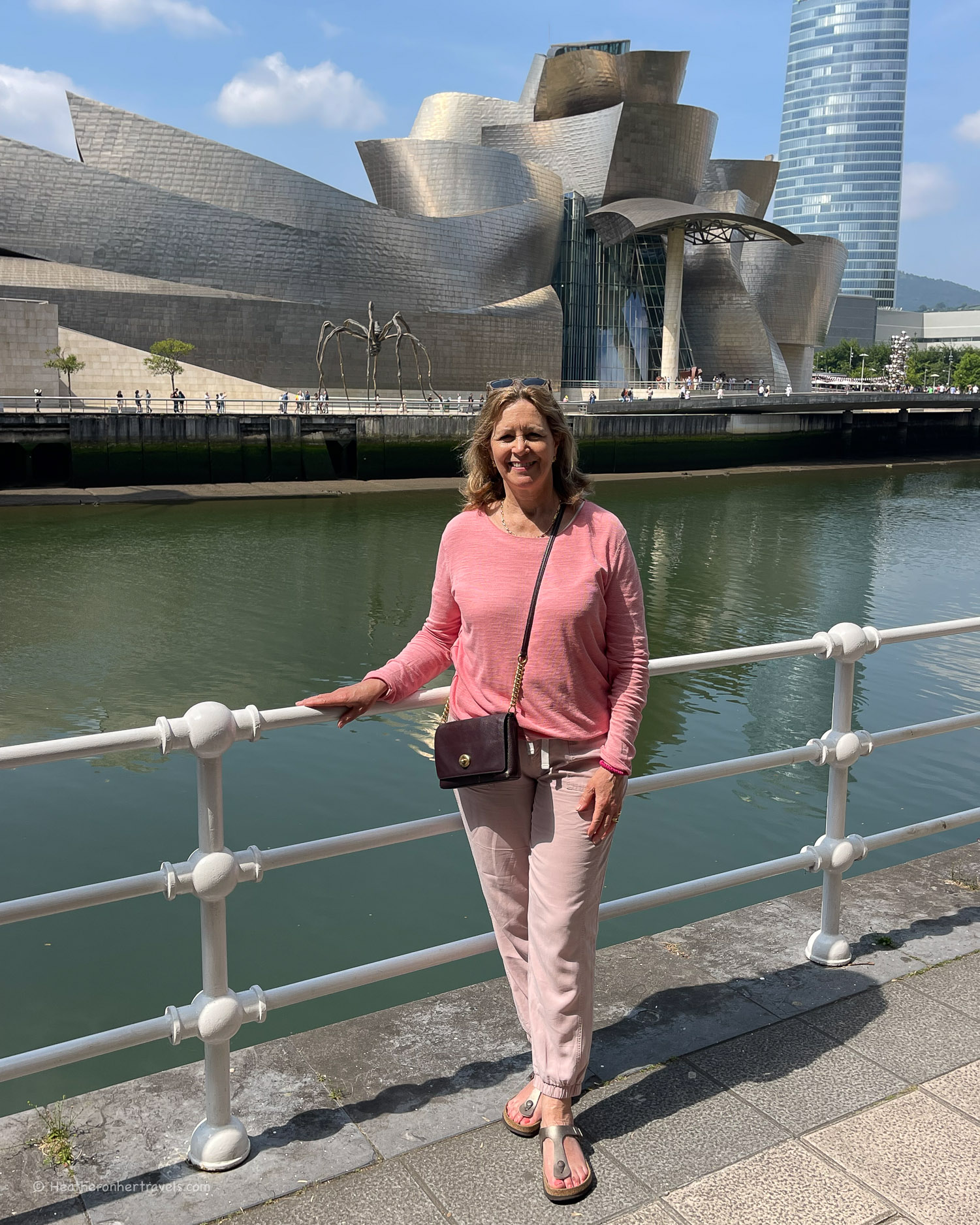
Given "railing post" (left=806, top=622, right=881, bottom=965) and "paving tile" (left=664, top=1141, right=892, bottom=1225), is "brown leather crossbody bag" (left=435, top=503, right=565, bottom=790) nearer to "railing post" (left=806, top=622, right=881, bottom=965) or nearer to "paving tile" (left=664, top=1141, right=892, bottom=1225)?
"paving tile" (left=664, top=1141, right=892, bottom=1225)

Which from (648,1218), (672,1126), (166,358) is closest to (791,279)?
(166,358)

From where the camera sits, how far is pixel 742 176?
58.6 meters

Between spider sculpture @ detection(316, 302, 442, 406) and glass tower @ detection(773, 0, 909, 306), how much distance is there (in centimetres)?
12540

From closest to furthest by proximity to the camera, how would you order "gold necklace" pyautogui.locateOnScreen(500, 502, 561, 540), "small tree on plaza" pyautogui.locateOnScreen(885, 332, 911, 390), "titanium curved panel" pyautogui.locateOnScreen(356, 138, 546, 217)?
1. "gold necklace" pyautogui.locateOnScreen(500, 502, 561, 540)
2. "titanium curved panel" pyautogui.locateOnScreen(356, 138, 546, 217)
3. "small tree on plaza" pyautogui.locateOnScreen(885, 332, 911, 390)

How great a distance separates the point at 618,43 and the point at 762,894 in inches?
2380

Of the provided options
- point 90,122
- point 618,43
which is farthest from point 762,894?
point 618,43

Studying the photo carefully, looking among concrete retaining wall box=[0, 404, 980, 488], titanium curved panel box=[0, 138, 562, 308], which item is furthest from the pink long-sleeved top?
titanium curved panel box=[0, 138, 562, 308]

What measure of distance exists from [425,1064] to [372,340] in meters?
31.6

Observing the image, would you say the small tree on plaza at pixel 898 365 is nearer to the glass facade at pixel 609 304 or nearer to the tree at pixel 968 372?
the tree at pixel 968 372

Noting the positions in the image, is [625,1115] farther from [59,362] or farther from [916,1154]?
[59,362]

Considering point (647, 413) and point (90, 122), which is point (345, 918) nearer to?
point (647, 413)

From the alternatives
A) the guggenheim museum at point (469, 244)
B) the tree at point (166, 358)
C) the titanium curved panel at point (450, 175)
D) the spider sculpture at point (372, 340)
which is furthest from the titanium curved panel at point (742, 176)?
the tree at point (166, 358)

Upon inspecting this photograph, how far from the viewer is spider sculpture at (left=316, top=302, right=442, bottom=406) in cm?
3269

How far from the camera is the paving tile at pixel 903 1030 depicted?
2389 millimetres
